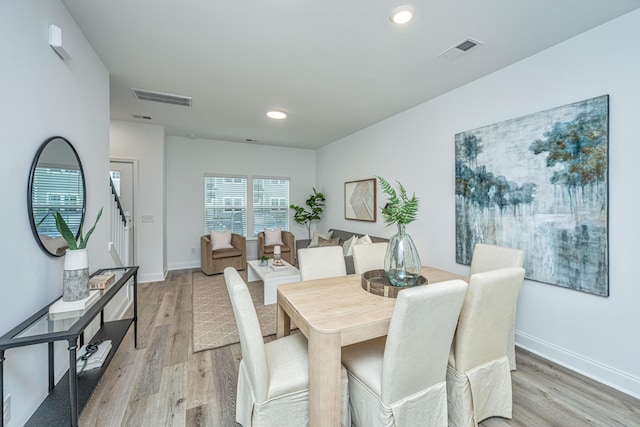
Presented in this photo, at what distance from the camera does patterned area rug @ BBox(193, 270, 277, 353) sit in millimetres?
2588

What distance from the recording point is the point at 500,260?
2.11 meters

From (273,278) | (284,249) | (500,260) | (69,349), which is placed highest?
(500,260)

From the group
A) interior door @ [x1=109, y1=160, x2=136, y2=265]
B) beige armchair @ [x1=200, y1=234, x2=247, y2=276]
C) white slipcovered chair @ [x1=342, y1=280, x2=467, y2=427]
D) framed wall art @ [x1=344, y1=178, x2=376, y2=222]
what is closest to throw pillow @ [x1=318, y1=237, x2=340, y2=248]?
framed wall art @ [x1=344, y1=178, x2=376, y2=222]

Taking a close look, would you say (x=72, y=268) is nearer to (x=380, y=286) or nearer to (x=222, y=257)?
(x=380, y=286)

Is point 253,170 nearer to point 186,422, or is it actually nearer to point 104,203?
point 104,203

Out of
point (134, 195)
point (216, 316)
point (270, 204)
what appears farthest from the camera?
point (270, 204)

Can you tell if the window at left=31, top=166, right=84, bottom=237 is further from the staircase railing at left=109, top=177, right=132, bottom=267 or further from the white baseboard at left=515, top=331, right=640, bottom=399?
the white baseboard at left=515, top=331, right=640, bottom=399

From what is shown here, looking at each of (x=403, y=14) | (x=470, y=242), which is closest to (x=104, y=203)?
(x=403, y=14)

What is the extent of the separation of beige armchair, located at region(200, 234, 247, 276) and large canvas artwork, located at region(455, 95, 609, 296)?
383 cm

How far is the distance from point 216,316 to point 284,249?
2404 millimetres

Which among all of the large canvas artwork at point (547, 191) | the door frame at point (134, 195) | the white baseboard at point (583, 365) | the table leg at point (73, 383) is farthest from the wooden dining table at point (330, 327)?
the door frame at point (134, 195)

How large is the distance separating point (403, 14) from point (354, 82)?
42.3 inches

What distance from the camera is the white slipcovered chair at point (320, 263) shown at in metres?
2.20

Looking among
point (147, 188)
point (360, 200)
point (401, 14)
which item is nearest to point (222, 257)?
point (147, 188)
